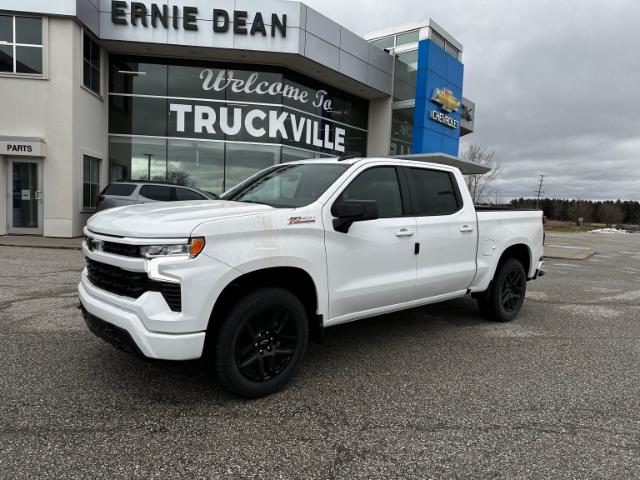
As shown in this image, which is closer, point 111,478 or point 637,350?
point 111,478

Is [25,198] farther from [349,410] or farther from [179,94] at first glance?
[349,410]

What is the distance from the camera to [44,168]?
1390 centimetres

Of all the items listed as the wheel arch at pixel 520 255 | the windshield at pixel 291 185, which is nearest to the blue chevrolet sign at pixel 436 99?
the wheel arch at pixel 520 255

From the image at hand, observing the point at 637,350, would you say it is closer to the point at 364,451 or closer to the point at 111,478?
the point at 364,451

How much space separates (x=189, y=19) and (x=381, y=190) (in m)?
14.1

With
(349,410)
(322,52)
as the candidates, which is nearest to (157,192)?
(322,52)

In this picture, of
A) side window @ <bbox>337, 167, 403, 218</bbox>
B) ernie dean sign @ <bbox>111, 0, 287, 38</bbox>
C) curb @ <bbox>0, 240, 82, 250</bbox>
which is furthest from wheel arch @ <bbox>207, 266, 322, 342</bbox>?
ernie dean sign @ <bbox>111, 0, 287, 38</bbox>

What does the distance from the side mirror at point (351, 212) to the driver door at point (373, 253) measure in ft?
0.16

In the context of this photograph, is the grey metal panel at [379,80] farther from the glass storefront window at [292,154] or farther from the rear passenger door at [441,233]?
the rear passenger door at [441,233]

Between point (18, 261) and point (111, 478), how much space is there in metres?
8.58

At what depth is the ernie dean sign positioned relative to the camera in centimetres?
1527

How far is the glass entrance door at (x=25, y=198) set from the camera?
1398 centimetres

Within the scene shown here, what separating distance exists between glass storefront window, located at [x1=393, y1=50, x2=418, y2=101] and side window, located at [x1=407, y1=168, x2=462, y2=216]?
57.1 feet

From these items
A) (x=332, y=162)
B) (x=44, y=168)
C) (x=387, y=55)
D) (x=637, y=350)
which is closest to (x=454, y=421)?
(x=332, y=162)
